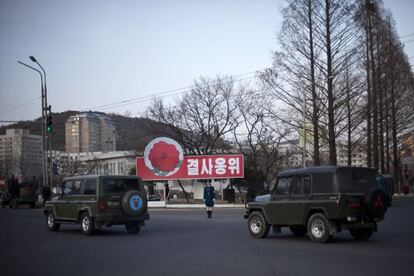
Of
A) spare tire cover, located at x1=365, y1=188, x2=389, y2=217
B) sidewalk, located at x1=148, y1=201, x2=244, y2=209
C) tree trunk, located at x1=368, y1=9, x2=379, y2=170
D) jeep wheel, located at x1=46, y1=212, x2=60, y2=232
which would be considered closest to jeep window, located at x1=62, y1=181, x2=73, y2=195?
jeep wheel, located at x1=46, y1=212, x2=60, y2=232

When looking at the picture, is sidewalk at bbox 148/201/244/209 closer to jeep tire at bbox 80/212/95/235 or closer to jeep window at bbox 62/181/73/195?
jeep window at bbox 62/181/73/195

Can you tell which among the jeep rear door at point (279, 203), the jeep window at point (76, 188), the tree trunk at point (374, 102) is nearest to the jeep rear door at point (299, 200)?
the jeep rear door at point (279, 203)

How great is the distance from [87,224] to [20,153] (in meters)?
85.0

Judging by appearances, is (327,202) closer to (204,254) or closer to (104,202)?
(204,254)

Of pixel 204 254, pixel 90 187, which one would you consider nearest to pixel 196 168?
pixel 90 187

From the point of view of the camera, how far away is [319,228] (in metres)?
15.5

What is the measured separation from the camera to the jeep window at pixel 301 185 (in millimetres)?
15984

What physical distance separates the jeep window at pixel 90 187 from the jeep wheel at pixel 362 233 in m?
8.92

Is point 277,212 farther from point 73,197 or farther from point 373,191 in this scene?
point 73,197

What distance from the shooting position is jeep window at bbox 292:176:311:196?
1598 cm

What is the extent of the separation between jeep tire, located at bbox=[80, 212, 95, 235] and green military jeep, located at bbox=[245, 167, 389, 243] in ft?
21.0

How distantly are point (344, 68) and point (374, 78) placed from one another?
25.9 ft

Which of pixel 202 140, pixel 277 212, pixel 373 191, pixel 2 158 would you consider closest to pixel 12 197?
pixel 202 140

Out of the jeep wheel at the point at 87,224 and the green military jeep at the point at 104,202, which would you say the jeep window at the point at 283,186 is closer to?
the green military jeep at the point at 104,202
